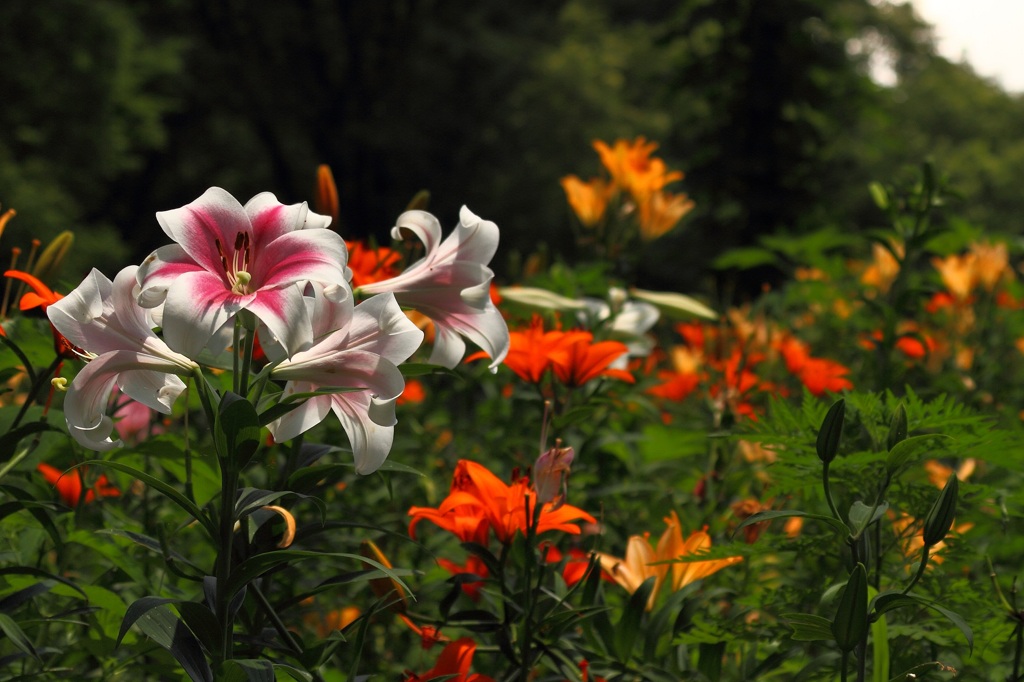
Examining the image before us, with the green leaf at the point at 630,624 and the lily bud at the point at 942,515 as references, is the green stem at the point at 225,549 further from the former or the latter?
the lily bud at the point at 942,515

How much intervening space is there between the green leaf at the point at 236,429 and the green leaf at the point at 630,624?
1.48ft

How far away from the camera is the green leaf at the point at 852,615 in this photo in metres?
0.79

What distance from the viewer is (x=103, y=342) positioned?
81 cm

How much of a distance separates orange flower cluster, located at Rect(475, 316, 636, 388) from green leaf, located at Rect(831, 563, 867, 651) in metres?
0.49

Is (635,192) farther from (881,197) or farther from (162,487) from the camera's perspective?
(162,487)

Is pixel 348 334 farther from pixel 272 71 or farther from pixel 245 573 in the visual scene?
pixel 272 71

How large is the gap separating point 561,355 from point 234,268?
1.68 feet

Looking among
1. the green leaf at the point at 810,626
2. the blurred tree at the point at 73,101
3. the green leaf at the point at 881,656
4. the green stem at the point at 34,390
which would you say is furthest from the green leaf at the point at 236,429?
the blurred tree at the point at 73,101

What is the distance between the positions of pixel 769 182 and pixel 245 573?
4.83m

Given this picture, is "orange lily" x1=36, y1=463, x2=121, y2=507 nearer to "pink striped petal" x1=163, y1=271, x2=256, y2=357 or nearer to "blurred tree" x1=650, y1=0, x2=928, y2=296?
"pink striped petal" x1=163, y1=271, x2=256, y2=357

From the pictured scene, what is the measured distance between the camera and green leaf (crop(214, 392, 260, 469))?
2.34 feet

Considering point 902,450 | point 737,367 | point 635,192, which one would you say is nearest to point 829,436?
point 902,450

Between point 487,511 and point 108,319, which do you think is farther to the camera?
point 487,511

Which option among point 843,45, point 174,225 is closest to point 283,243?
point 174,225
